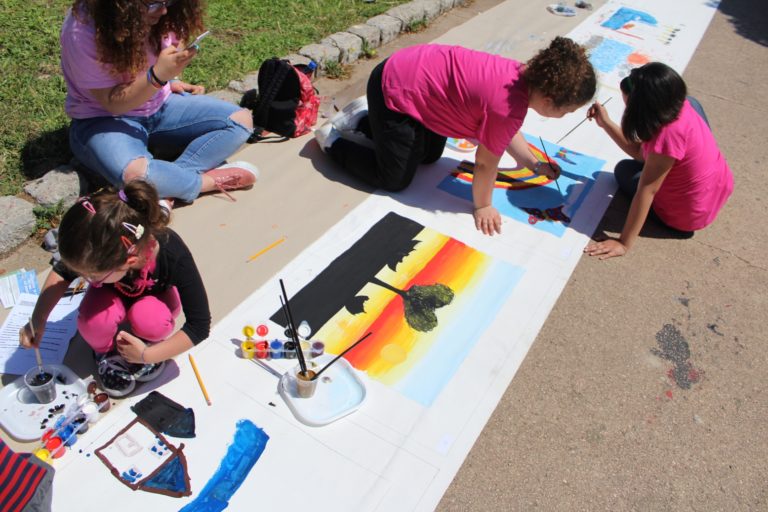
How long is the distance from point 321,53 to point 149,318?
8.39 ft

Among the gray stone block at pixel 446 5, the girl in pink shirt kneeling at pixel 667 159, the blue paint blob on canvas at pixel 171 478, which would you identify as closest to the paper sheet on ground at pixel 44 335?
the blue paint blob on canvas at pixel 171 478

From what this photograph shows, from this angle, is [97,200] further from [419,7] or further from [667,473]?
[419,7]

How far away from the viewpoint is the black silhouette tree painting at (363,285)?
224cm

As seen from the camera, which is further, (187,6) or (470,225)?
(470,225)

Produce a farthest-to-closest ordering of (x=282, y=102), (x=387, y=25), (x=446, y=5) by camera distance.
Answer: (x=446, y=5) < (x=387, y=25) < (x=282, y=102)

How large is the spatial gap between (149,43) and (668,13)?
4.89 metres

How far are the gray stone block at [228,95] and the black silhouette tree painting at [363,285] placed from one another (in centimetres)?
125

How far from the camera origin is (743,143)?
147 inches

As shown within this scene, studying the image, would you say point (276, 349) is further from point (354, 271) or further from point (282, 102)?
point (282, 102)

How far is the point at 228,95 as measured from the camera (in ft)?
10.8

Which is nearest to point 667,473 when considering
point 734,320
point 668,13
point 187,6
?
point 734,320

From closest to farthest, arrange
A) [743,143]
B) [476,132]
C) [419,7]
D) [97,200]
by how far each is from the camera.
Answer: [97,200]
[476,132]
[743,143]
[419,7]

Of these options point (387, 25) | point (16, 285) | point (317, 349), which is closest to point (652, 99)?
point (317, 349)

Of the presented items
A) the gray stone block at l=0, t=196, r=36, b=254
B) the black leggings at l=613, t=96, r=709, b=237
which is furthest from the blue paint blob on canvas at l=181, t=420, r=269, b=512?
the black leggings at l=613, t=96, r=709, b=237
